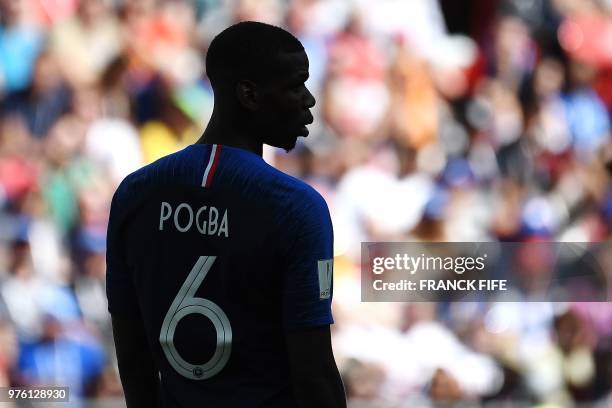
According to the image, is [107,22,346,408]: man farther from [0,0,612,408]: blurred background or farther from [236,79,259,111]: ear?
[0,0,612,408]: blurred background

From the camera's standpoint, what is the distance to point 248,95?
1.67 metres

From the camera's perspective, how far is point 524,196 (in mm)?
4629

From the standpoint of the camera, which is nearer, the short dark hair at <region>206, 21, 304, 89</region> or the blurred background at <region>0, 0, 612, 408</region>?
the short dark hair at <region>206, 21, 304, 89</region>

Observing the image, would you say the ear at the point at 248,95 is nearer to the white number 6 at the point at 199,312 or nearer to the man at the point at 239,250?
the man at the point at 239,250

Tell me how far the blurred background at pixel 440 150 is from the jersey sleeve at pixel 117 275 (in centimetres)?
287

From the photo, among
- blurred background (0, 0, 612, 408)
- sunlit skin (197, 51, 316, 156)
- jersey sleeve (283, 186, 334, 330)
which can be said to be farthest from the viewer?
blurred background (0, 0, 612, 408)

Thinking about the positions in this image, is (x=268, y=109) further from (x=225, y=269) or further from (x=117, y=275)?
(x=117, y=275)

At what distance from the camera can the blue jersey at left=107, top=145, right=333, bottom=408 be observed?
157cm

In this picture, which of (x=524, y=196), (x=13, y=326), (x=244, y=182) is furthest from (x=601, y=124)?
(x=244, y=182)

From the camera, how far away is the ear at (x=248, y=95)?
5.48ft

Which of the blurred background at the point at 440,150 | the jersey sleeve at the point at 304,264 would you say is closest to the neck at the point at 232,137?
the jersey sleeve at the point at 304,264

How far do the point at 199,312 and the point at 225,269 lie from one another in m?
0.09

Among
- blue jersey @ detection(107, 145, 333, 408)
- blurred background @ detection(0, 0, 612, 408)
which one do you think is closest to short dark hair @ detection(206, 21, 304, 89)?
blue jersey @ detection(107, 145, 333, 408)

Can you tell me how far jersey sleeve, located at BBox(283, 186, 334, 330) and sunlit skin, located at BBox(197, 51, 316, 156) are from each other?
0.53ft
